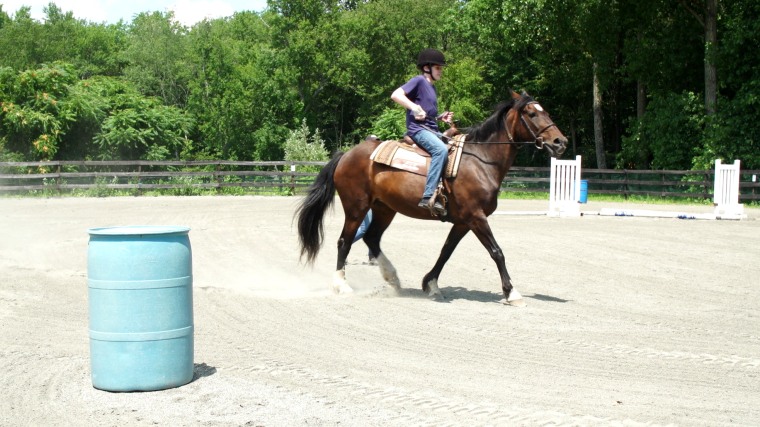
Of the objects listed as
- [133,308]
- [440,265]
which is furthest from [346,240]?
[133,308]

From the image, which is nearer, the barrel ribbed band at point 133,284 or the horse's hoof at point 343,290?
the barrel ribbed band at point 133,284

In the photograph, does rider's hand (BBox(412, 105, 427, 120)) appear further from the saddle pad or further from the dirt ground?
the dirt ground

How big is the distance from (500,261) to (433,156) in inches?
56.2

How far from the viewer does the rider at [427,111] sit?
362 inches

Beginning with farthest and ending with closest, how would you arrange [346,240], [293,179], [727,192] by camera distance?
1. [293,179]
2. [727,192]
3. [346,240]

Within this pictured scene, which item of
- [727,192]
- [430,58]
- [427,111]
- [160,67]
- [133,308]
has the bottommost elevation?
[133,308]

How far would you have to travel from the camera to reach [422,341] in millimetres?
7266

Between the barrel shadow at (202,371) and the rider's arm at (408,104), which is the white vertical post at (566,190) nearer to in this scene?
the rider's arm at (408,104)

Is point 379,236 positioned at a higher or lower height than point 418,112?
lower

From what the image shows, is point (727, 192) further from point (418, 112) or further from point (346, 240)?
point (418, 112)

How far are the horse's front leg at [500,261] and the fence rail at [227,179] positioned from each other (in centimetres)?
2189

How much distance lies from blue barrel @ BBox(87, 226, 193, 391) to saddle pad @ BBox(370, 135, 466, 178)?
4303mm

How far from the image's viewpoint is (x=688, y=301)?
966 centimetres

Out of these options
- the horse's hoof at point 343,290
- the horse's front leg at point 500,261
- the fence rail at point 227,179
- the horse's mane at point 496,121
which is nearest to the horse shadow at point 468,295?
the horse's front leg at point 500,261
